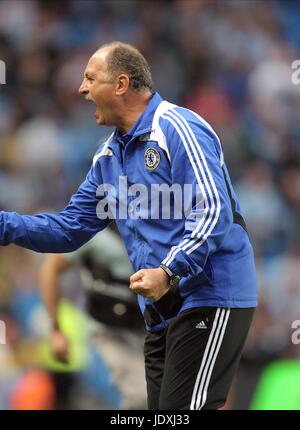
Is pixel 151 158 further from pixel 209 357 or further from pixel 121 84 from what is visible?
pixel 209 357

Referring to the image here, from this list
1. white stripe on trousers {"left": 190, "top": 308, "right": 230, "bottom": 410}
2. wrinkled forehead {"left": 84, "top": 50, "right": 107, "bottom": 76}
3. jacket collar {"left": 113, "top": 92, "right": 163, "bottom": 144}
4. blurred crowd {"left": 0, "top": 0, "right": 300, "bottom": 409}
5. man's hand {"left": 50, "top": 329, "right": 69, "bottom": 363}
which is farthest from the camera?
blurred crowd {"left": 0, "top": 0, "right": 300, "bottom": 409}

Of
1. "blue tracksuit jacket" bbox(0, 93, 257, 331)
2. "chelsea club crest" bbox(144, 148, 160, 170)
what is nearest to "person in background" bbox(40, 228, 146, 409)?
"blue tracksuit jacket" bbox(0, 93, 257, 331)

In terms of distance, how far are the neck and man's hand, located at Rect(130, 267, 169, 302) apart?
2.46 ft

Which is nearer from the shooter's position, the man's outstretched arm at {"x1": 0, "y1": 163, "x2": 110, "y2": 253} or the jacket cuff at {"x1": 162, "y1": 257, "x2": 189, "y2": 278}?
the jacket cuff at {"x1": 162, "y1": 257, "x2": 189, "y2": 278}

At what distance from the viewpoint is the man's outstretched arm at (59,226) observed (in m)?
3.87

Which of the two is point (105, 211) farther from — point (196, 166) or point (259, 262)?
point (259, 262)

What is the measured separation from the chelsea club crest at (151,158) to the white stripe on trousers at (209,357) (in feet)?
2.03

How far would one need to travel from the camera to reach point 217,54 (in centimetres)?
754

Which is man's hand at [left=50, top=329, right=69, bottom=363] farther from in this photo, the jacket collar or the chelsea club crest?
the chelsea club crest

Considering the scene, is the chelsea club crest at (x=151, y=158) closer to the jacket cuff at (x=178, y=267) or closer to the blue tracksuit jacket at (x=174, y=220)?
the blue tracksuit jacket at (x=174, y=220)

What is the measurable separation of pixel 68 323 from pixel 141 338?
0.91m

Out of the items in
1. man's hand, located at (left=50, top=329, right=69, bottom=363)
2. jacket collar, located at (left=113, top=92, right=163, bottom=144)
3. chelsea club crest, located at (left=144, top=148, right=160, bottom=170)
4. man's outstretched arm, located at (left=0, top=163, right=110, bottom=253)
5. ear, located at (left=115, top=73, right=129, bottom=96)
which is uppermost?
ear, located at (left=115, top=73, right=129, bottom=96)

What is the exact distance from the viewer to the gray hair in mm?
3787

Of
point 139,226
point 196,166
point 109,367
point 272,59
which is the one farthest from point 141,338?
point 272,59
